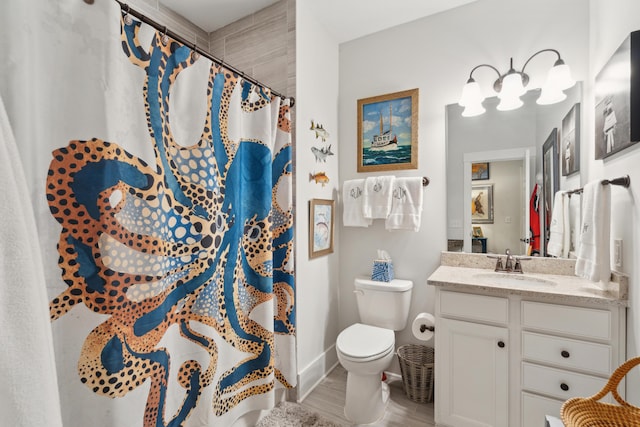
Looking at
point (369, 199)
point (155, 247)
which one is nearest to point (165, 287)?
point (155, 247)

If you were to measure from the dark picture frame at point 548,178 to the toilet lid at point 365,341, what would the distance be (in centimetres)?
115

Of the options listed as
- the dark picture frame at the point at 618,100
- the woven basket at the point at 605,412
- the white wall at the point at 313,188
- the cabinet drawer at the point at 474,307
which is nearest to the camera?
the woven basket at the point at 605,412

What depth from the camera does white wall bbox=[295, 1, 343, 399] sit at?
1.94 metres

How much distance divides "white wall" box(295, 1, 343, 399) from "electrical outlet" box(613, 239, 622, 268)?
1.63 meters

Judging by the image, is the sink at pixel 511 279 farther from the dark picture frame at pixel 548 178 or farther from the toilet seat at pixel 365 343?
the toilet seat at pixel 365 343

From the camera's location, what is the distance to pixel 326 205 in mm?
2230

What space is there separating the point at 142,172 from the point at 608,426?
1687 mm

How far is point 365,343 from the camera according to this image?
1777mm

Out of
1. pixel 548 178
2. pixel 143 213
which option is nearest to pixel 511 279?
pixel 548 178

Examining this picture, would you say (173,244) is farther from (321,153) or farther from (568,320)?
(568,320)

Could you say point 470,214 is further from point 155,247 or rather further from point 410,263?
point 155,247

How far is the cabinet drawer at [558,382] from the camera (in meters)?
1.29

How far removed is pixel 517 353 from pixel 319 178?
1.56m

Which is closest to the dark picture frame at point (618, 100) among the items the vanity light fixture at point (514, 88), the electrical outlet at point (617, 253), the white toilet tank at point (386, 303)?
the vanity light fixture at point (514, 88)
